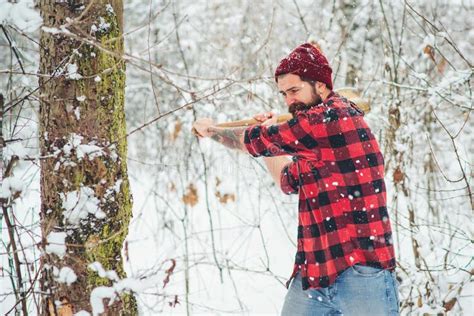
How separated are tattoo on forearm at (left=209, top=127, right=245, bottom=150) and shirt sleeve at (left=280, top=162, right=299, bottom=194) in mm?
328

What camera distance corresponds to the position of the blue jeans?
2.51 metres

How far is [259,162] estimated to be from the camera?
645 cm

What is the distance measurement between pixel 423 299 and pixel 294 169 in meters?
1.95

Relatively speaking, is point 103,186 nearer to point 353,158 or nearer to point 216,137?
point 216,137

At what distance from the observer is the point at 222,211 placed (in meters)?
9.53

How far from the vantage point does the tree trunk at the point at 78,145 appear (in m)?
2.37

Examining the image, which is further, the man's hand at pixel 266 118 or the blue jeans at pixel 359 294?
the man's hand at pixel 266 118

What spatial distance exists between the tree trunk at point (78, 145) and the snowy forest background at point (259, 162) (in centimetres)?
10

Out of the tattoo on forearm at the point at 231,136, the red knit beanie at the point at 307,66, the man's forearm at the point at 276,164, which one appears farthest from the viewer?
the man's forearm at the point at 276,164

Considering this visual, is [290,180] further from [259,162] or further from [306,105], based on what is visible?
[259,162]

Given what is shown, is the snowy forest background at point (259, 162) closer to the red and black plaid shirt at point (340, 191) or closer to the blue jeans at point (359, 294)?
the red and black plaid shirt at point (340, 191)

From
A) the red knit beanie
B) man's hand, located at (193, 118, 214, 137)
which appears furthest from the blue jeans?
man's hand, located at (193, 118, 214, 137)

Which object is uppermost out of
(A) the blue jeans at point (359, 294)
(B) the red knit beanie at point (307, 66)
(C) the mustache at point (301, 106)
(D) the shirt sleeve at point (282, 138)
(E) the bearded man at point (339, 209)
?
(B) the red knit beanie at point (307, 66)

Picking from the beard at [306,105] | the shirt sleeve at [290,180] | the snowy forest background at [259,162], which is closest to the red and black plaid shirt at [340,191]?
the beard at [306,105]
